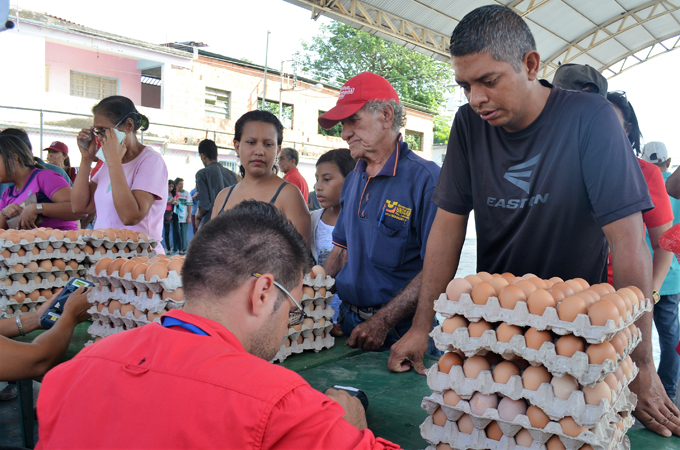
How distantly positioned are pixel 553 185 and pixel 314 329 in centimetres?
145

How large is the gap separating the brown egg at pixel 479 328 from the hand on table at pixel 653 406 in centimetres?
63

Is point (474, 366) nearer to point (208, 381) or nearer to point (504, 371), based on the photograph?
point (504, 371)

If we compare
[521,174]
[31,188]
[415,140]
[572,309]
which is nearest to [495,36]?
[521,174]

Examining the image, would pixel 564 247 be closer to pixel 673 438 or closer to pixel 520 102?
pixel 520 102

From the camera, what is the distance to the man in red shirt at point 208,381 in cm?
98

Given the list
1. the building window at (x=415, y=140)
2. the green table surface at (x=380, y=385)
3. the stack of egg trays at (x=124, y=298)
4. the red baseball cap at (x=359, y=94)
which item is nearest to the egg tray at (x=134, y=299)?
the stack of egg trays at (x=124, y=298)

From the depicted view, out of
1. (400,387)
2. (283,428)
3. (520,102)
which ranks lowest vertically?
(400,387)

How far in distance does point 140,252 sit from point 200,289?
8.07 ft

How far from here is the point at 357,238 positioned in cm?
292

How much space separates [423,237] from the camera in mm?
2674

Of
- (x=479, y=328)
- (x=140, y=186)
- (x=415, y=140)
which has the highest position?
(x=415, y=140)

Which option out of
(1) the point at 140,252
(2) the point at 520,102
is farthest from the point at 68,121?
(2) the point at 520,102

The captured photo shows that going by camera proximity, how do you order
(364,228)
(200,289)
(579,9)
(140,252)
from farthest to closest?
(579,9) → (140,252) → (364,228) → (200,289)

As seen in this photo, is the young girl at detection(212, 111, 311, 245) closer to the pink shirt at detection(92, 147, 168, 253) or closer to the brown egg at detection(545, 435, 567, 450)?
the pink shirt at detection(92, 147, 168, 253)
